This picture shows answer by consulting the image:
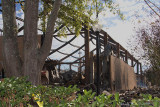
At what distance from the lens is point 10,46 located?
6.06 metres

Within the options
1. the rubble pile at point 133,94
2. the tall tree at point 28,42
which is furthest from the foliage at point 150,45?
the tall tree at point 28,42

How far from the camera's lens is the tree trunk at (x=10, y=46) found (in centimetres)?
603

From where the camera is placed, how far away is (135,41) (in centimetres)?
1158

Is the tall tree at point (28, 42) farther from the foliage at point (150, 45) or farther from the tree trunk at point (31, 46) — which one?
the foliage at point (150, 45)

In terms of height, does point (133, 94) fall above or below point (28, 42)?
below

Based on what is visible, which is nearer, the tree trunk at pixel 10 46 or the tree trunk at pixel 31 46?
the tree trunk at pixel 31 46

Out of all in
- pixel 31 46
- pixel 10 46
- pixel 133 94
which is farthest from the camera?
pixel 133 94

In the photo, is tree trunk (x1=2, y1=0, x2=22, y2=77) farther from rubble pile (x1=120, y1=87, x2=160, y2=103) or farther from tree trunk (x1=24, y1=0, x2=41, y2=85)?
rubble pile (x1=120, y1=87, x2=160, y2=103)

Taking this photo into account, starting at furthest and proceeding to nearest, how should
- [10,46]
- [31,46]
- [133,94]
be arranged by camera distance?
[133,94] < [10,46] < [31,46]

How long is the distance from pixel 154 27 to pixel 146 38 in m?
0.68

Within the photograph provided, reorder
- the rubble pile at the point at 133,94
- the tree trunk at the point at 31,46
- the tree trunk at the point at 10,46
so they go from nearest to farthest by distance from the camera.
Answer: the tree trunk at the point at 31,46, the tree trunk at the point at 10,46, the rubble pile at the point at 133,94

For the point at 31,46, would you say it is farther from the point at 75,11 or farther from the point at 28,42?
the point at 75,11

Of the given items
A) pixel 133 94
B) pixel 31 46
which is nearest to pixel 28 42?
pixel 31 46

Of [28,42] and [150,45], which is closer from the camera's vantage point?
[28,42]
